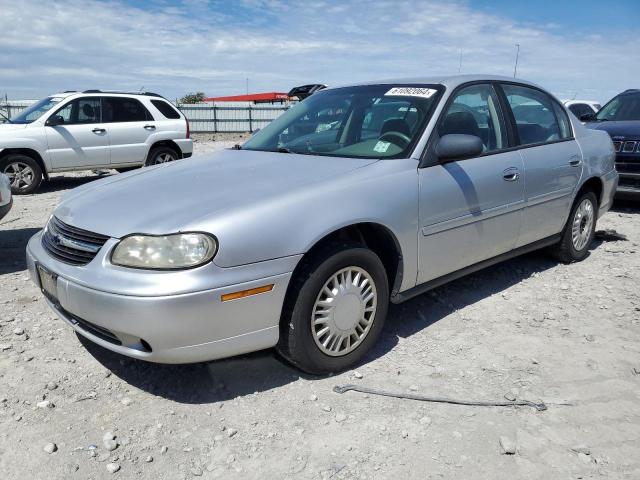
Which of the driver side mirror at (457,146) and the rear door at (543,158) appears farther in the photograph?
the rear door at (543,158)

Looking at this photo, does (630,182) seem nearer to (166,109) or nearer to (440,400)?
(440,400)

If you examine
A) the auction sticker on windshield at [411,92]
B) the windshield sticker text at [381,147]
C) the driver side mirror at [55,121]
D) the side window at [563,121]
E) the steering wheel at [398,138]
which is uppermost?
the auction sticker on windshield at [411,92]

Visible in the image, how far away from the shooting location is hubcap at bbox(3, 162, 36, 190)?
28.3ft

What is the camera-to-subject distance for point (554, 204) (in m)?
4.42

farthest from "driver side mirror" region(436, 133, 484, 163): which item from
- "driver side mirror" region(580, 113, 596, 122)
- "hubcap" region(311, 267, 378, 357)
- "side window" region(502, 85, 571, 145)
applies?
"driver side mirror" region(580, 113, 596, 122)

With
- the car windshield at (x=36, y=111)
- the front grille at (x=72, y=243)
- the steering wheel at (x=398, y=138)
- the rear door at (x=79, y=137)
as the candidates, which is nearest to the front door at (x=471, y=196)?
the steering wheel at (x=398, y=138)

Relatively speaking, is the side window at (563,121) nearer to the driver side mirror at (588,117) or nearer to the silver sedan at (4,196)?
the driver side mirror at (588,117)

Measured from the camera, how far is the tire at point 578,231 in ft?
15.8

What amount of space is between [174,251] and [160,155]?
856cm

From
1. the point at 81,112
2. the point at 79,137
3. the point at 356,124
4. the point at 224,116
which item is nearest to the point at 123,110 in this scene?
the point at 81,112

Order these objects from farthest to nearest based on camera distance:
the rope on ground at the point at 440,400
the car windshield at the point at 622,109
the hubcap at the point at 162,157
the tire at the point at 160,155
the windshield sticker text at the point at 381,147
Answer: the hubcap at the point at 162,157
the tire at the point at 160,155
the car windshield at the point at 622,109
the windshield sticker text at the point at 381,147
the rope on ground at the point at 440,400

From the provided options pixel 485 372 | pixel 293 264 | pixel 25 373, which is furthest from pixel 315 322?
pixel 25 373

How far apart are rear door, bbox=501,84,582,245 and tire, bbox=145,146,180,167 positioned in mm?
7442

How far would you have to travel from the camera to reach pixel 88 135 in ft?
30.8
